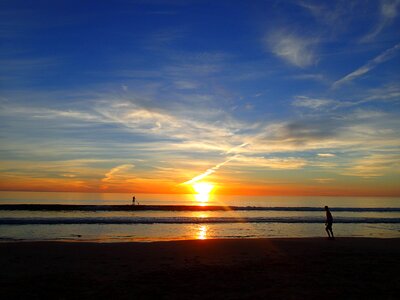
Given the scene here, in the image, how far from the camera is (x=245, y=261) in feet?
44.9

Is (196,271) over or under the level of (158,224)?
under

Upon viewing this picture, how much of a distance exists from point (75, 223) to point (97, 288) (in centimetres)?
2654

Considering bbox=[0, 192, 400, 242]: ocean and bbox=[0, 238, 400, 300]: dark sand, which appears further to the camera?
bbox=[0, 192, 400, 242]: ocean

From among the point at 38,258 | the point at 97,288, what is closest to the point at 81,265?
the point at 38,258

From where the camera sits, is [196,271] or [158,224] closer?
[196,271]

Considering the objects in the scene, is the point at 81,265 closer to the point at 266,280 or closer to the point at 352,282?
the point at 266,280

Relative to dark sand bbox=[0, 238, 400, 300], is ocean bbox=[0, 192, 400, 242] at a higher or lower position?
higher

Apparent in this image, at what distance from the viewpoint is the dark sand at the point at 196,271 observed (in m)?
9.01

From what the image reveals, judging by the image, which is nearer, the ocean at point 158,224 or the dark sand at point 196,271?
the dark sand at point 196,271

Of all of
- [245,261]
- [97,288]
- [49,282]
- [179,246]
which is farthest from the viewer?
[179,246]

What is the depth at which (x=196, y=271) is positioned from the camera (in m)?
11.7

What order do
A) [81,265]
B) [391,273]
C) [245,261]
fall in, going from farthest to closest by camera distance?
[245,261] < [81,265] < [391,273]

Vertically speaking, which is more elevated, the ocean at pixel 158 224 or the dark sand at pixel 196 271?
the ocean at pixel 158 224

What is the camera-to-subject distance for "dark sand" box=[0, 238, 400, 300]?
29.6ft
